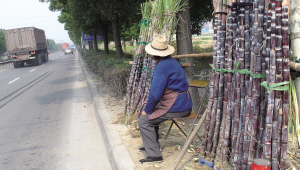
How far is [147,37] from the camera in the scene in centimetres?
538

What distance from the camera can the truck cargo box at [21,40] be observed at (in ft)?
86.8

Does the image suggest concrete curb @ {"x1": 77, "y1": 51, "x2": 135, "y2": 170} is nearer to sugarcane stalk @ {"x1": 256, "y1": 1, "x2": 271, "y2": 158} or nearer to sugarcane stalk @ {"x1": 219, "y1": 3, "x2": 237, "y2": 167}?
sugarcane stalk @ {"x1": 219, "y1": 3, "x2": 237, "y2": 167}

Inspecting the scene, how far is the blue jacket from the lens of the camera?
11.3 feet

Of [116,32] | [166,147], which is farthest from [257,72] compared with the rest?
[116,32]

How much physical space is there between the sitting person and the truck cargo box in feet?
86.5

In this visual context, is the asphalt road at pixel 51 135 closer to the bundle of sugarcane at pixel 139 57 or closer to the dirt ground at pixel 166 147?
the dirt ground at pixel 166 147

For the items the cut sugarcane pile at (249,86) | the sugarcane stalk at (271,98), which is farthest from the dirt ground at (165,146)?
the sugarcane stalk at (271,98)

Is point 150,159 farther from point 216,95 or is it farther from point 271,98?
point 271,98

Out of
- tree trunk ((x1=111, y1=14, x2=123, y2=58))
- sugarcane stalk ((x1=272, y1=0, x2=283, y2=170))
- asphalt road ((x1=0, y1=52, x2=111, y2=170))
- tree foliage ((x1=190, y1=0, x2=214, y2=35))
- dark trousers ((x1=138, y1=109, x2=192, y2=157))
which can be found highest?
tree foliage ((x1=190, y1=0, x2=214, y2=35))

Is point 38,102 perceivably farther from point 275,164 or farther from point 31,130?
point 275,164

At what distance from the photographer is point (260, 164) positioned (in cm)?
244

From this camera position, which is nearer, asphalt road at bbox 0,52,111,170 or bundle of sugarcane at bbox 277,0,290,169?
bundle of sugarcane at bbox 277,0,290,169

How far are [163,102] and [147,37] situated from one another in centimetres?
212

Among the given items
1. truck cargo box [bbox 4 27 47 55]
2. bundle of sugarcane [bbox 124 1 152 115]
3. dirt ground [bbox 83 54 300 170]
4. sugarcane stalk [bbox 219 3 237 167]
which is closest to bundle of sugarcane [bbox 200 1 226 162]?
sugarcane stalk [bbox 219 3 237 167]
